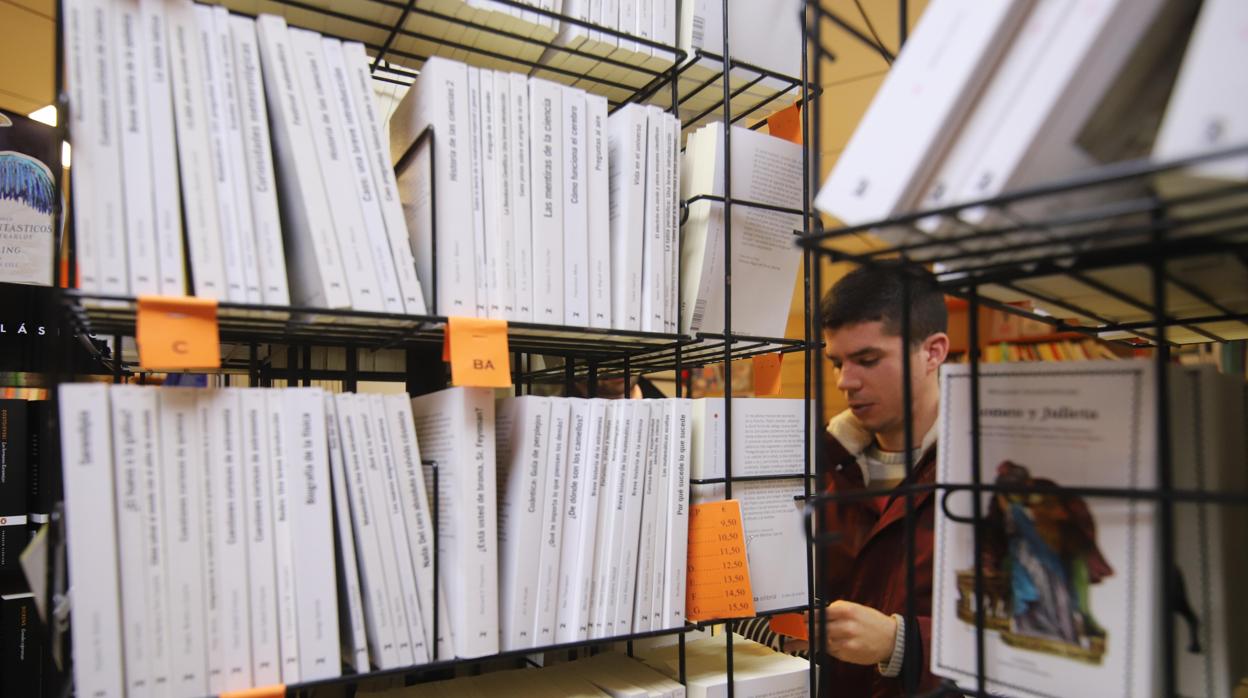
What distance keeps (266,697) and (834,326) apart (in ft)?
4.83

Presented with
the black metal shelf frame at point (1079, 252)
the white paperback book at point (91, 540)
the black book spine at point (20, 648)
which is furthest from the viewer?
the black book spine at point (20, 648)

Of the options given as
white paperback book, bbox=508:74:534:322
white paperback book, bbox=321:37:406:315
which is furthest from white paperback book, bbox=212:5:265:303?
white paperback book, bbox=508:74:534:322

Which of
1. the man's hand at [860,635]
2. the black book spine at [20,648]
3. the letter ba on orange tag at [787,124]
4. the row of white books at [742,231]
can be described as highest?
the letter ba on orange tag at [787,124]

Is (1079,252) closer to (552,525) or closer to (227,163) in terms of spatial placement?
(552,525)

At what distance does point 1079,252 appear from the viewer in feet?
2.03

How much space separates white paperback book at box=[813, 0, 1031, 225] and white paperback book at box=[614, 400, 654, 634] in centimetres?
58

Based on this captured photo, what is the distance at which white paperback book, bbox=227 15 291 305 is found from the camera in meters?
0.96

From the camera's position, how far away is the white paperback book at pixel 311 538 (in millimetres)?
934

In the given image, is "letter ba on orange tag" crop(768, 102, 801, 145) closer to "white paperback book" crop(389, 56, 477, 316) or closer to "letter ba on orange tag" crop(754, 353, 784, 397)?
"letter ba on orange tag" crop(754, 353, 784, 397)

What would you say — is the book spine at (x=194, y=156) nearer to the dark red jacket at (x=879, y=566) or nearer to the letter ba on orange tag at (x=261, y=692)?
the letter ba on orange tag at (x=261, y=692)

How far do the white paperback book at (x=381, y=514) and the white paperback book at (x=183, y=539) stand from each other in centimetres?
18

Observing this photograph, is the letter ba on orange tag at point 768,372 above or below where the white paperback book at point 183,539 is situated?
above

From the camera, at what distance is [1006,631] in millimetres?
730

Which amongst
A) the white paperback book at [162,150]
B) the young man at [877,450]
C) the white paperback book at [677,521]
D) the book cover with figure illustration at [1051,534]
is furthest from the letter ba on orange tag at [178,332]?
the young man at [877,450]
